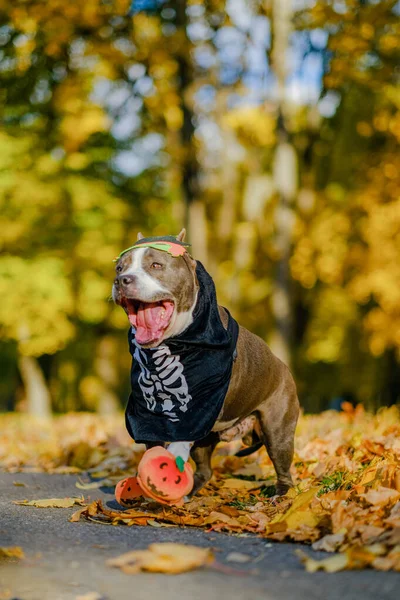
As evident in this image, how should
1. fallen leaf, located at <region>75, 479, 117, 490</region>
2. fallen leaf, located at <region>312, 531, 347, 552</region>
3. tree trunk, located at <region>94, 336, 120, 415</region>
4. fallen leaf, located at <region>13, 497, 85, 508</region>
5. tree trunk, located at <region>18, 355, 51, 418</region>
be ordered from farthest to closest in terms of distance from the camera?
tree trunk, located at <region>94, 336, 120, 415</region> < tree trunk, located at <region>18, 355, 51, 418</region> < fallen leaf, located at <region>75, 479, 117, 490</region> < fallen leaf, located at <region>13, 497, 85, 508</region> < fallen leaf, located at <region>312, 531, 347, 552</region>

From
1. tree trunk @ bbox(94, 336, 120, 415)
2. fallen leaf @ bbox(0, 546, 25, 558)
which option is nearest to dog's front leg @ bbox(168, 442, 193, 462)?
fallen leaf @ bbox(0, 546, 25, 558)

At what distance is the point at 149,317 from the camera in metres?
4.39

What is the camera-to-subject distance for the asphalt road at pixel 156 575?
2807 millimetres

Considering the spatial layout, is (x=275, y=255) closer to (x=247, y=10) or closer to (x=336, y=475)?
(x=247, y=10)

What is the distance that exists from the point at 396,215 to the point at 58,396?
2355 centimetres

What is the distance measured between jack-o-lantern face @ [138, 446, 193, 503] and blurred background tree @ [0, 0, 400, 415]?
24.5 feet

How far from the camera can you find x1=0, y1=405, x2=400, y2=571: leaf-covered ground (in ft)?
11.2

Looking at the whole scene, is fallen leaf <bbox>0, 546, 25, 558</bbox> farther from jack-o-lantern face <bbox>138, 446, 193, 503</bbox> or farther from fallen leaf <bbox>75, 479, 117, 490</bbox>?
fallen leaf <bbox>75, 479, 117, 490</bbox>

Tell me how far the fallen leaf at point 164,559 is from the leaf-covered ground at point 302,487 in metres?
0.41

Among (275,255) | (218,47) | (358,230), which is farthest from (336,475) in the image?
(358,230)

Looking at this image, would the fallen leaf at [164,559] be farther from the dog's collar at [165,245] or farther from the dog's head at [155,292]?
the dog's collar at [165,245]

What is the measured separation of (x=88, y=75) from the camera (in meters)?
13.5

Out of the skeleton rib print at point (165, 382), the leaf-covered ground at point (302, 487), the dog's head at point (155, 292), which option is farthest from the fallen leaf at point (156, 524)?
the dog's head at point (155, 292)

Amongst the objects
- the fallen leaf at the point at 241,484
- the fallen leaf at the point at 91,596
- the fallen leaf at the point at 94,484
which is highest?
the fallen leaf at the point at 91,596
